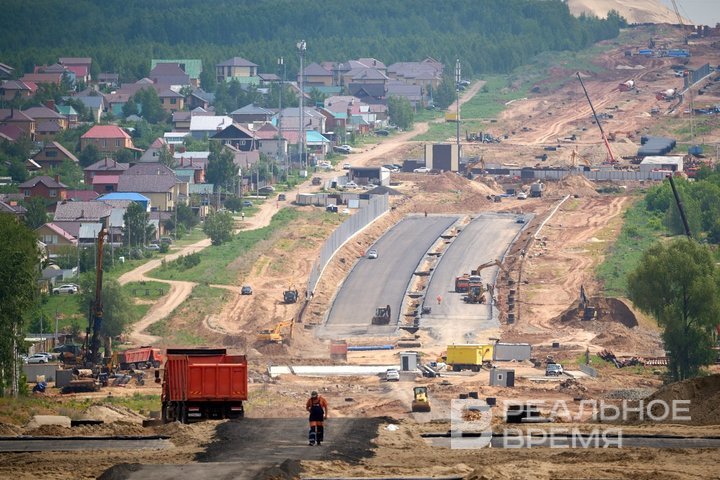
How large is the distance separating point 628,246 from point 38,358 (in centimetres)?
4432

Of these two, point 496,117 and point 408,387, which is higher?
point 496,117

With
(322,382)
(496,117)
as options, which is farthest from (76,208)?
(496,117)

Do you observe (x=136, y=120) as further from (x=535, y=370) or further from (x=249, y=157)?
(x=535, y=370)

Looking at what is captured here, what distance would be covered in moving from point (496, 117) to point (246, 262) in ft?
291

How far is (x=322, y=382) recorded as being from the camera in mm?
66250

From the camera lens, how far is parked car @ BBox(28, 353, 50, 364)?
70.7 m

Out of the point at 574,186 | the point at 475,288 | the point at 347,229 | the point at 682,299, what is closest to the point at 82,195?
the point at 347,229

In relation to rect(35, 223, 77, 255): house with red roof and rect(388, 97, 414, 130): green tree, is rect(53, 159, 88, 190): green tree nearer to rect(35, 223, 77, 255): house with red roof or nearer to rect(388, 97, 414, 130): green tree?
rect(35, 223, 77, 255): house with red roof

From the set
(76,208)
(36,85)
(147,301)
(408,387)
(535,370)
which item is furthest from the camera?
(36,85)

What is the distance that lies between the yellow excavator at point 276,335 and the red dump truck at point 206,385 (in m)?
35.7

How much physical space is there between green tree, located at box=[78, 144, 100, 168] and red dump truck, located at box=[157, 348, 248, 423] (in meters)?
112

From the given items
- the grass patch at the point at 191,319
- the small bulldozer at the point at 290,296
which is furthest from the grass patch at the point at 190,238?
the small bulldozer at the point at 290,296

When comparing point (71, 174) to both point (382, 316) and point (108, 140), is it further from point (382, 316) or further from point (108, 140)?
point (382, 316)

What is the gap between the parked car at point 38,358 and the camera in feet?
232
